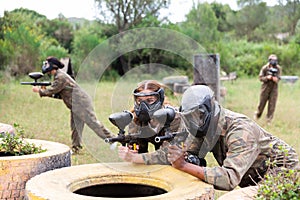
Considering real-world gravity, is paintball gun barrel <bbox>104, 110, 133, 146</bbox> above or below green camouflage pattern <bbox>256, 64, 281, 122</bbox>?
above

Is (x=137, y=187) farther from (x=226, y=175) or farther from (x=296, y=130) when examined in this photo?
(x=296, y=130)

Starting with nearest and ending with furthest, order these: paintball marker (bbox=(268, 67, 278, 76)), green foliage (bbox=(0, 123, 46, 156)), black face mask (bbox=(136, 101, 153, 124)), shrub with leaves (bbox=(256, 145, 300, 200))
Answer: shrub with leaves (bbox=(256, 145, 300, 200)) < black face mask (bbox=(136, 101, 153, 124)) < green foliage (bbox=(0, 123, 46, 156)) < paintball marker (bbox=(268, 67, 278, 76))

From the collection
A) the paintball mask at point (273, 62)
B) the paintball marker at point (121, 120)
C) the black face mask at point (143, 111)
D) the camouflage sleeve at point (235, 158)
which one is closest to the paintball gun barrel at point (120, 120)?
the paintball marker at point (121, 120)

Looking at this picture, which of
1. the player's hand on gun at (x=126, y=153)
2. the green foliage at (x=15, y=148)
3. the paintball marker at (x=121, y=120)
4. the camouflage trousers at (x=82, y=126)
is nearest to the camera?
the paintball marker at (x=121, y=120)

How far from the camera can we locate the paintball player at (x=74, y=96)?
26.7ft

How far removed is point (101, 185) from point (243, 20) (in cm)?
4551

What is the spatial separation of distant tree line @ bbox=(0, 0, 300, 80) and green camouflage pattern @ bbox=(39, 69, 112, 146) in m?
1.36

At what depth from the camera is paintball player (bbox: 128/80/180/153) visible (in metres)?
3.70

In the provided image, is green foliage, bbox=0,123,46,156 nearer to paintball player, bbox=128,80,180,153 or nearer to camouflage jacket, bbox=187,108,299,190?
paintball player, bbox=128,80,180,153

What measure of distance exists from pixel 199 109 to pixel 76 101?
17.1 feet

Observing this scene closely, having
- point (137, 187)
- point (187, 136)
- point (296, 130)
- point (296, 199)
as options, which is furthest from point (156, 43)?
point (296, 130)

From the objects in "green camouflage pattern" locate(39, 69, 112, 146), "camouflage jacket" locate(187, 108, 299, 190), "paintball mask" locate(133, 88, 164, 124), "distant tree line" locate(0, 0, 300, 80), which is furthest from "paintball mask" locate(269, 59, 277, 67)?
"paintball mask" locate(133, 88, 164, 124)

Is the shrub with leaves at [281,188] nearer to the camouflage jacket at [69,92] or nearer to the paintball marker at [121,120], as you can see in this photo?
the paintball marker at [121,120]

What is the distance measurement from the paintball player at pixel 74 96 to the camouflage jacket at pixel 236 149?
14.3 ft
